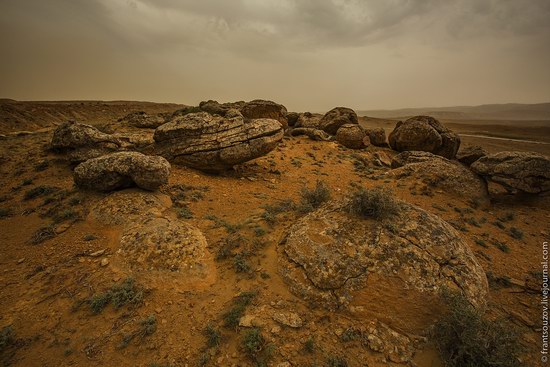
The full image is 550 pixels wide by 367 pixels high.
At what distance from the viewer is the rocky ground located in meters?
4.61

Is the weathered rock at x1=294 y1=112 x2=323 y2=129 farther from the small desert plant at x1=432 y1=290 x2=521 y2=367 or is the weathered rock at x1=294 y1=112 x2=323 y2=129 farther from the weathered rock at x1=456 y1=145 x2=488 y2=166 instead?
the small desert plant at x1=432 y1=290 x2=521 y2=367

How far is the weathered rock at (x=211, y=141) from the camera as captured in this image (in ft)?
42.5

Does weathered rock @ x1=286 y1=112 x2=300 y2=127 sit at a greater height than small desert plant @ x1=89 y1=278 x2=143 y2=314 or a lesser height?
greater

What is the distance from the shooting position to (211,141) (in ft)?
42.8

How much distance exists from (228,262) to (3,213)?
315 inches

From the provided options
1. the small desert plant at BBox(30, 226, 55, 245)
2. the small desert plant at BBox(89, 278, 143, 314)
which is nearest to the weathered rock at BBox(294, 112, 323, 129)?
the small desert plant at BBox(30, 226, 55, 245)

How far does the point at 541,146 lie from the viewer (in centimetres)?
3591

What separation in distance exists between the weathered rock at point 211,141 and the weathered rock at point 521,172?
11980mm

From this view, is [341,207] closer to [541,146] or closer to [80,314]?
[80,314]

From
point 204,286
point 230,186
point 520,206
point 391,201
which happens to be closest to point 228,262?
point 204,286

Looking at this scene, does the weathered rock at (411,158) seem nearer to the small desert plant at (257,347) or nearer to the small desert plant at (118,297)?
the small desert plant at (257,347)

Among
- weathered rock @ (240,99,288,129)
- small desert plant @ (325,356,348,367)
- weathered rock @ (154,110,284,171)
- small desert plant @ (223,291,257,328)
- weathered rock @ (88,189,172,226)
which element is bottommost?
small desert plant @ (325,356,348,367)

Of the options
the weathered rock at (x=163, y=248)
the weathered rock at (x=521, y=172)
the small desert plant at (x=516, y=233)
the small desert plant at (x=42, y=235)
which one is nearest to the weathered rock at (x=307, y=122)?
the weathered rock at (x=521, y=172)

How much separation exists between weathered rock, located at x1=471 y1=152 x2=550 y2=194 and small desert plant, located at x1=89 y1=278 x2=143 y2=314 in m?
16.8
